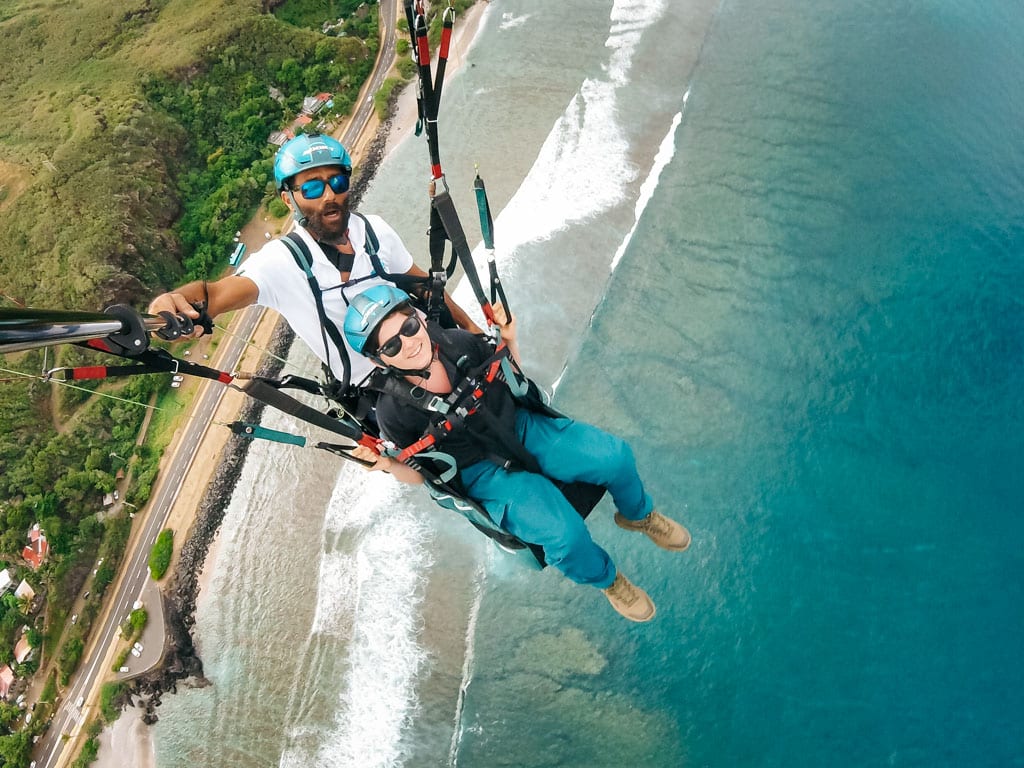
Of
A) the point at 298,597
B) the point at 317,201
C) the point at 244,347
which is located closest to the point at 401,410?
the point at 317,201

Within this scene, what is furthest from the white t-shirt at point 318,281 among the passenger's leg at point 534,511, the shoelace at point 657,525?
the shoelace at point 657,525

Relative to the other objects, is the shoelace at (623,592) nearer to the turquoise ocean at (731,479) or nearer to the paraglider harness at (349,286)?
the turquoise ocean at (731,479)

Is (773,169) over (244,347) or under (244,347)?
over

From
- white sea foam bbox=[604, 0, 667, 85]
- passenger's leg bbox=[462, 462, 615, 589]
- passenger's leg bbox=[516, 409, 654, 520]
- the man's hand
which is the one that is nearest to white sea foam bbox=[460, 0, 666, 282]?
white sea foam bbox=[604, 0, 667, 85]

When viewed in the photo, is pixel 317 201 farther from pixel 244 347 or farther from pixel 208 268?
pixel 208 268

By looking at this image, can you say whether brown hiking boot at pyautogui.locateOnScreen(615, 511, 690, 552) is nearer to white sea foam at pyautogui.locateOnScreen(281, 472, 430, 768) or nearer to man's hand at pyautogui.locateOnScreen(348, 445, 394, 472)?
man's hand at pyautogui.locateOnScreen(348, 445, 394, 472)

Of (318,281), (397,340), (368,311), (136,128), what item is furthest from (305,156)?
(136,128)
